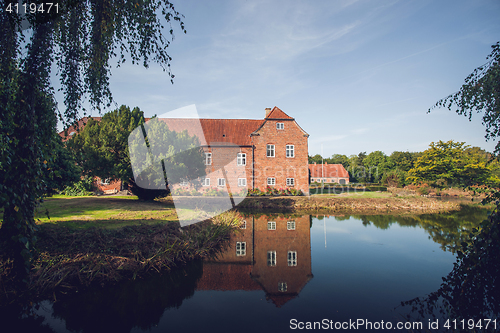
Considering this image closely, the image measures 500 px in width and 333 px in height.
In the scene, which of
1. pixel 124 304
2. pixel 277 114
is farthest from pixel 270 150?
pixel 124 304

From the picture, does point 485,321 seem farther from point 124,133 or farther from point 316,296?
point 124,133

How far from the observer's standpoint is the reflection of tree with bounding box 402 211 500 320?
362cm

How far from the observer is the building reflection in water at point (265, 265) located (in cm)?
584

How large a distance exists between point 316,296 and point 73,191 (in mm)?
27085

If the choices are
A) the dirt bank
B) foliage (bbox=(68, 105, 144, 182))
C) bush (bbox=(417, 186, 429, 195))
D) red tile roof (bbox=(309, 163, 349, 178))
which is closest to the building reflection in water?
the dirt bank

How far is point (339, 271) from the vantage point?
684 cm

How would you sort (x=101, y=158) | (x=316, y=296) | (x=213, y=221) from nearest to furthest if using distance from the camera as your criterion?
(x=316, y=296)
(x=213, y=221)
(x=101, y=158)

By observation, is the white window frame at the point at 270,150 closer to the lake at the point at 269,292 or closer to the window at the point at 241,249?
the lake at the point at 269,292

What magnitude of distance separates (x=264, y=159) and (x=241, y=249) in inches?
752

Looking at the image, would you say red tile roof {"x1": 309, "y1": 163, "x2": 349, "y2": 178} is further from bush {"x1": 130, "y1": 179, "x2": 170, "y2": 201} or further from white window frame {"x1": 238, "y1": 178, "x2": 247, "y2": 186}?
bush {"x1": 130, "y1": 179, "x2": 170, "y2": 201}

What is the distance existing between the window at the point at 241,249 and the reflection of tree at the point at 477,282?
4.93m

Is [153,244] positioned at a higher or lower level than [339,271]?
higher

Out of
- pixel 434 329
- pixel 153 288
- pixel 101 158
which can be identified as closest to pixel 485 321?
pixel 434 329

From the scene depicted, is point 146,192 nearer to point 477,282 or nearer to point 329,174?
point 477,282
